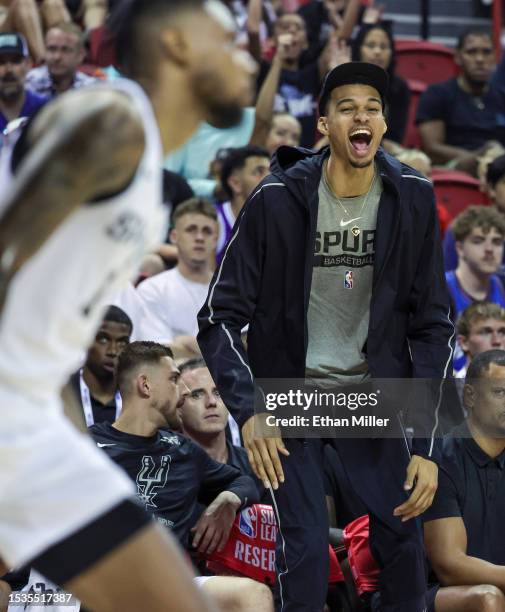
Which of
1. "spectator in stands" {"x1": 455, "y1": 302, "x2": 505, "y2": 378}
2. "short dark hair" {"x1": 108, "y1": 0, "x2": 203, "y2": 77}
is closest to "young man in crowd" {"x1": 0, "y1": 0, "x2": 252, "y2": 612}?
"short dark hair" {"x1": 108, "y1": 0, "x2": 203, "y2": 77}

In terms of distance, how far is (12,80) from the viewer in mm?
8883

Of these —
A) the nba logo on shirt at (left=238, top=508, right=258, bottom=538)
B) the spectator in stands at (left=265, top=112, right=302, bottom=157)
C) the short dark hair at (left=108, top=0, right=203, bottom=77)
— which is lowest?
the nba logo on shirt at (left=238, top=508, right=258, bottom=538)

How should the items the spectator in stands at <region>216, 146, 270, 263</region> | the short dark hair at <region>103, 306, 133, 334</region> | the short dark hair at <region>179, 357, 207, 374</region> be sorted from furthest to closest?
the spectator in stands at <region>216, 146, 270, 263</region> < the short dark hair at <region>103, 306, 133, 334</region> < the short dark hair at <region>179, 357, 207, 374</region>

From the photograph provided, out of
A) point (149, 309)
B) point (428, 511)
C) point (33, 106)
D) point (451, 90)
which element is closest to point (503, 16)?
point (451, 90)

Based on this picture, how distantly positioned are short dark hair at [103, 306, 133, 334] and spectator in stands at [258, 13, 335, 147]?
4.07 m

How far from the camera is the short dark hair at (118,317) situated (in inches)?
263

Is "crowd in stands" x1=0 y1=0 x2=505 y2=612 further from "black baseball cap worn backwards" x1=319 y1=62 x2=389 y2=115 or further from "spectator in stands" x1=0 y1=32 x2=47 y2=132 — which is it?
"black baseball cap worn backwards" x1=319 y1=62 x2=389 y2=115

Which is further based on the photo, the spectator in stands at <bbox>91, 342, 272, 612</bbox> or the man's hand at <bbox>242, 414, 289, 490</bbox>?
the spectator in stands at <bbox>91, 342, 272, 612</bbox>

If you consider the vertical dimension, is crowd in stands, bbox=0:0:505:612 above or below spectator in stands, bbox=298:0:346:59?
below

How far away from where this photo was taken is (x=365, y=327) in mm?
4730

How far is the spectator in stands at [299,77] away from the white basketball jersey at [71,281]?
8.00m

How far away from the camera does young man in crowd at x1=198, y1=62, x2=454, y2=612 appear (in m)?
4.65

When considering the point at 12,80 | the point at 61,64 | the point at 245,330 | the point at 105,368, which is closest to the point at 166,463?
the point at 105,368

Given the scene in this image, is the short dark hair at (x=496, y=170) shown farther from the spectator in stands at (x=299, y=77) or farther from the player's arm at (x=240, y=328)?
the player's arm at (x=240, y=328)
